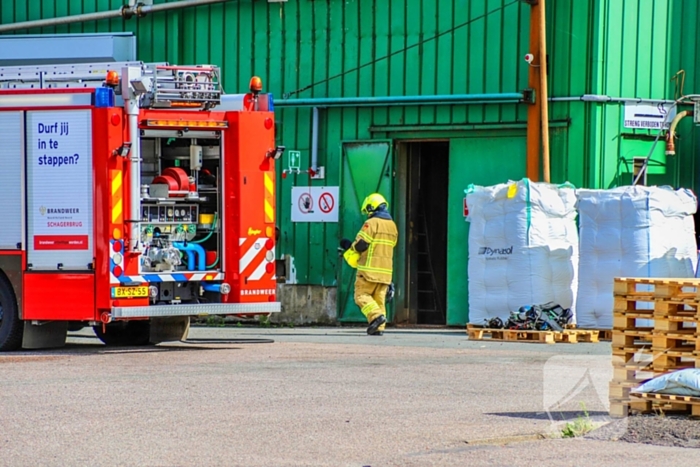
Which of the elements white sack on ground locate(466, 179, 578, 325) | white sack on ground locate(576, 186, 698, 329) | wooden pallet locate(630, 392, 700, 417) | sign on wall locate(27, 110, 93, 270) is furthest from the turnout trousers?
wooden pallet locate(630, 392, 700, 417)

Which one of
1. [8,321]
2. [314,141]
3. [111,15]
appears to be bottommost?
[8,321]

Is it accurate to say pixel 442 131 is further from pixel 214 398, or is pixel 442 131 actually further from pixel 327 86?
pixel 214 398

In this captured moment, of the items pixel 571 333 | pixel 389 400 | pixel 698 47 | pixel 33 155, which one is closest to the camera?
pixel 389 400

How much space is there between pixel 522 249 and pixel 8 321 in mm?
6343

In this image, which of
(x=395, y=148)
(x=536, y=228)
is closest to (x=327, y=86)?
(x=395, y=148)

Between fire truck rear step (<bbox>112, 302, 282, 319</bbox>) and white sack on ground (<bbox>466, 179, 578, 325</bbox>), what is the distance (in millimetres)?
3087

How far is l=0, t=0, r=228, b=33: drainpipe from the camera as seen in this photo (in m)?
22.3

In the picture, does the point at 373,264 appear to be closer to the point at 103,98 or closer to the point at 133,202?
the point at 133,202

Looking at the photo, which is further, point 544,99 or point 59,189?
point 544,99

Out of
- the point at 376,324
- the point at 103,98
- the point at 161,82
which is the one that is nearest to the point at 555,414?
the point at 103,98

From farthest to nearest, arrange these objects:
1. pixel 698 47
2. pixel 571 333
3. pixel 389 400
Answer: pixel 698 47, pixel 571 333, pixel 389 400

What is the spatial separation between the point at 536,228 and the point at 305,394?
6.75 m

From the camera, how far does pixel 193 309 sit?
15648 millimetres

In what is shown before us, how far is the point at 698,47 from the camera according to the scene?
20.5m
